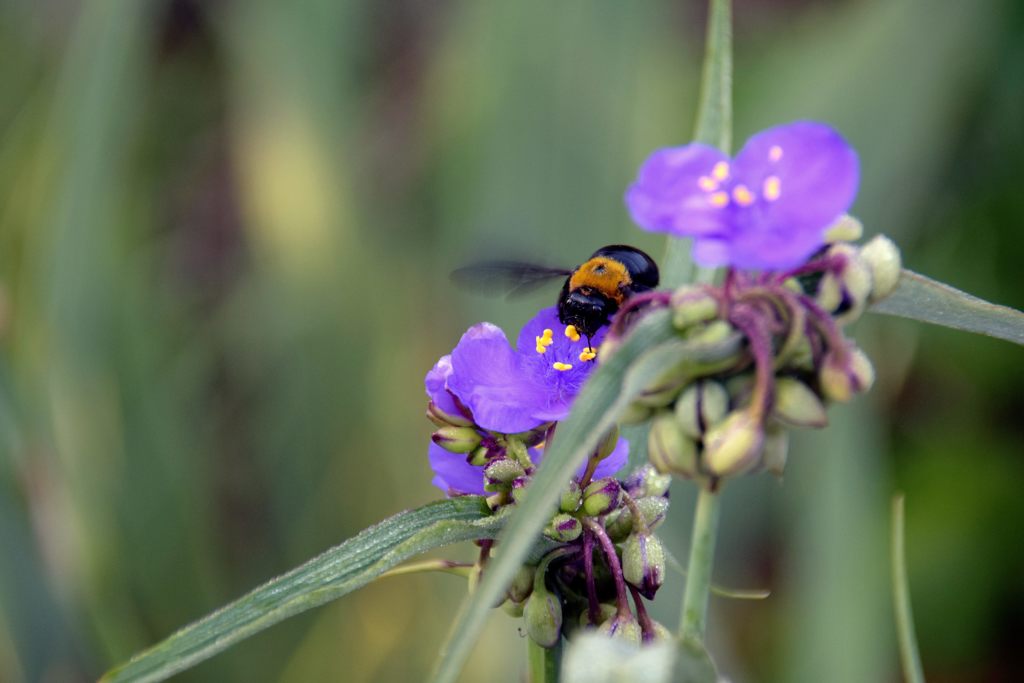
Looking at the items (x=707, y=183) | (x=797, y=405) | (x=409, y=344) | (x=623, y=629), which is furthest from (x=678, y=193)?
(x=409, y=344)

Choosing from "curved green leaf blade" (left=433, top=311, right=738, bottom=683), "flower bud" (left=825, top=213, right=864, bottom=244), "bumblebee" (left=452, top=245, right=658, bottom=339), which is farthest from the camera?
"bumblebee" (left=452, top=245, right=658, bottom=339)

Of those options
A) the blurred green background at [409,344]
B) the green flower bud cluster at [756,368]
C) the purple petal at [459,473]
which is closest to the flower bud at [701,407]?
the green flower bud cluster at [756,368]

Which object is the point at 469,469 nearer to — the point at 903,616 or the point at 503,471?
the point at 503,471

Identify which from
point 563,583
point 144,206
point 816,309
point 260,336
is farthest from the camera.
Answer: point 144,206

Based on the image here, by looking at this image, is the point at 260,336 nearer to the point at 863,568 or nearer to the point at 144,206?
the point at 144,206

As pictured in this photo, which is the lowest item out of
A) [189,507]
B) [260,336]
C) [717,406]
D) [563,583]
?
[189,507]

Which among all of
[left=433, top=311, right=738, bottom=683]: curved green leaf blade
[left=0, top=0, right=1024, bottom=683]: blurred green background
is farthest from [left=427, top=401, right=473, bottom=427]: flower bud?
[left=0, top=0, right=1024, bottom=683]: blurred green background

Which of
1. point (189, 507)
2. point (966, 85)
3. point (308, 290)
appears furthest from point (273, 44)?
point (966, 85)

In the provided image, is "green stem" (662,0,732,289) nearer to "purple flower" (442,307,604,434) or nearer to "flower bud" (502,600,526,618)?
"purple flower" (442,307,604,434)
